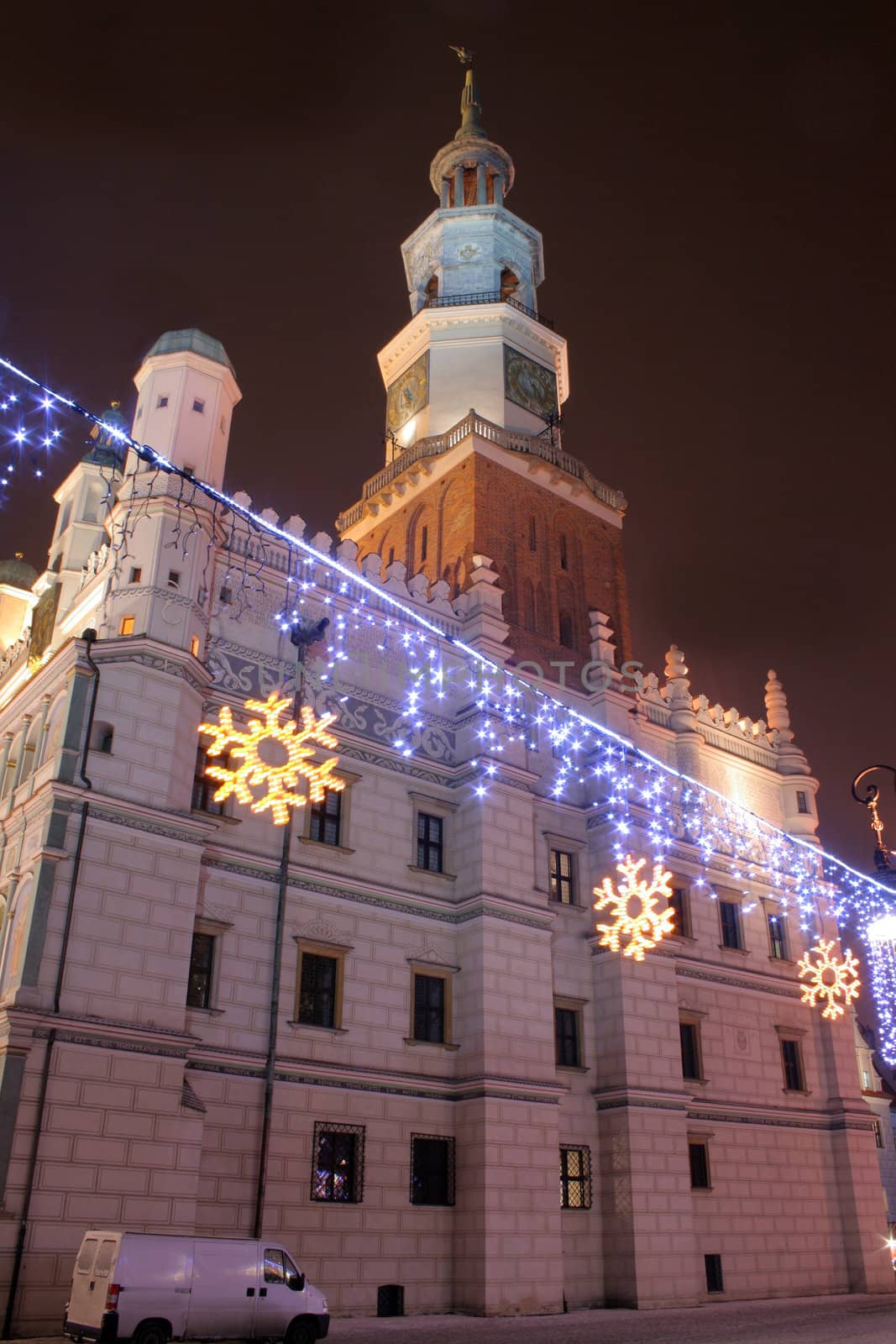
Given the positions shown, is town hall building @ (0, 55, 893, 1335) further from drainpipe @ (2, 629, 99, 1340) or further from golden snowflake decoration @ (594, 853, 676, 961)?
golden snowflake decoration @ (594, 853, 676, 961)

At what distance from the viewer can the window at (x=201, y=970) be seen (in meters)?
20.8

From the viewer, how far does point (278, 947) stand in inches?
867

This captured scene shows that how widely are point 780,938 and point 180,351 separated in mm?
24868

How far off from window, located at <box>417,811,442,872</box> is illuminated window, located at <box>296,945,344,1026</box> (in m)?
3.60

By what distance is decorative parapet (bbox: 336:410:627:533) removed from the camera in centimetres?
3750

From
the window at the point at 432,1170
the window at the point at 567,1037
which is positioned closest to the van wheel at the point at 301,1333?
the window at the point at 432,1170

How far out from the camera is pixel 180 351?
2681 cm

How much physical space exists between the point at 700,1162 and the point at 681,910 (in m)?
6.68

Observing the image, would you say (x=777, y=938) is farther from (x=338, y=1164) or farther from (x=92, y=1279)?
(x=92, y=1279)

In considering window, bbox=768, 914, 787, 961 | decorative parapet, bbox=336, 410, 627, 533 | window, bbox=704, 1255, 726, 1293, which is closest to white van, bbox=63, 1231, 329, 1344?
window, bbox=704, 1255, 726, 1293

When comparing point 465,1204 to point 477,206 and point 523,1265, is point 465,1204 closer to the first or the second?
point 523,1265

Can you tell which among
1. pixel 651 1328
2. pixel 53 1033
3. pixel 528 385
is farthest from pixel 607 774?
pixel 528 385

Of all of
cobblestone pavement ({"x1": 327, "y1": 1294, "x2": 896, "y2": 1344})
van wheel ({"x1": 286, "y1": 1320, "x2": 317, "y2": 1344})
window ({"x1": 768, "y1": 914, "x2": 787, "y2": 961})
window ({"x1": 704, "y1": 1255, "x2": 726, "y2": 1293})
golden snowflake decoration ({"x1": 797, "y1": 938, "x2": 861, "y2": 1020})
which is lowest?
cobblestone pavement ({"x1": 327, "y1": 1294, "x2": 896, "y2": 1344})

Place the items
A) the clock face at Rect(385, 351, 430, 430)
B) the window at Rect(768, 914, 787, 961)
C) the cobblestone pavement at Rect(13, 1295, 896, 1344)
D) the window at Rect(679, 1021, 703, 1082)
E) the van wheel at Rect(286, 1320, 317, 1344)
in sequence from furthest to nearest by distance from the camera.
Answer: the clock face at Rect(385, 351, 430, 430) < the window at Rect(768, 914, 787, 961) < the window at Rect(679, 1021, 703, 1082) < the cobblestone pavement at Rect(13, 1295, 896, 1344) < the van wheel at Rect(286, 1320, 317, 1344)
